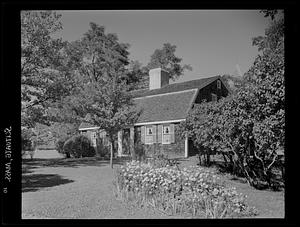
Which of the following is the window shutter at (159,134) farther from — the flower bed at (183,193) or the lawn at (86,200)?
the flower bed at (183,193)

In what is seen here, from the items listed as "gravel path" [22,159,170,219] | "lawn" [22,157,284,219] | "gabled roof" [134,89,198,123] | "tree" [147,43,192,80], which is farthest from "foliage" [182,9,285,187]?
"tree" [147,43,192,80]

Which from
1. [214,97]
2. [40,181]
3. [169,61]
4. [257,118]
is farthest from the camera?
[169,61]

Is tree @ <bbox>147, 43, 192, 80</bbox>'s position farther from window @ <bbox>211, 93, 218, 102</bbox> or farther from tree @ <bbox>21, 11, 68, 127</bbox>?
tree @ <bbox>21, 11, 68, 127</bbox>

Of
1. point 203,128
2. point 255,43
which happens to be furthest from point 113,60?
point 203,128

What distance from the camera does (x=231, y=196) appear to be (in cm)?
499

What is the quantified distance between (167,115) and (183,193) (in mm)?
10776

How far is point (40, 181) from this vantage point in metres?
7.84

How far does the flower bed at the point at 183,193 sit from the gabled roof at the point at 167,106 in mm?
9541

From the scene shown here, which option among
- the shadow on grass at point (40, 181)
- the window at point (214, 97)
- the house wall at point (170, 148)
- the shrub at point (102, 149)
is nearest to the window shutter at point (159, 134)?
the house wall at point (170, 148)

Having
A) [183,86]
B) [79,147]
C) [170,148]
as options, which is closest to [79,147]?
[79,147]

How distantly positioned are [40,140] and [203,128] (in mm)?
7033

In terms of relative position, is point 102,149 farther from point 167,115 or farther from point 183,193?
point 183,193
